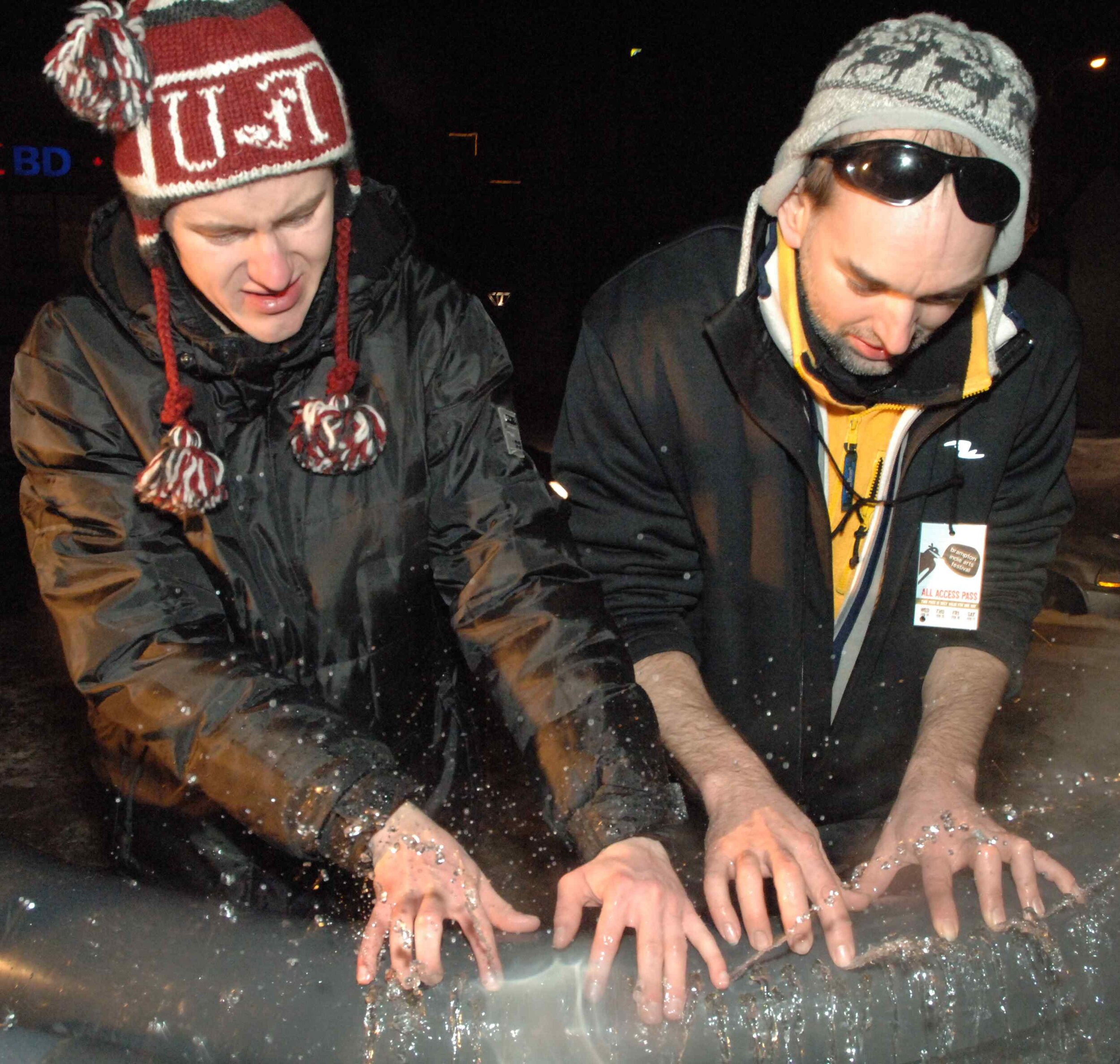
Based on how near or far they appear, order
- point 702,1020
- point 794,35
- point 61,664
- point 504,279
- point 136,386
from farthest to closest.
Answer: point 504,279, point 794,35, point 61,664, point 136,386, point 702,1020

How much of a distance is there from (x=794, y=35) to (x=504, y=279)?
4.60m

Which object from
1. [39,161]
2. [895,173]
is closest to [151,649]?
[895,173]

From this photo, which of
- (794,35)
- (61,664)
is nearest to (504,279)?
(794,35)

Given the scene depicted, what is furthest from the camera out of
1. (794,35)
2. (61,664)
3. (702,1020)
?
(794,35)

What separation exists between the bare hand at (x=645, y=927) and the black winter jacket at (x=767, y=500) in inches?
23.8

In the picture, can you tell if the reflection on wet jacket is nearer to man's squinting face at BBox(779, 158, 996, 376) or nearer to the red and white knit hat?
the red and white knit hat

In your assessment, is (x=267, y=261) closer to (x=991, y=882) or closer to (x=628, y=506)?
(x=628, y=506)

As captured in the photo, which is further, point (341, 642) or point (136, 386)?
point (341, 642)

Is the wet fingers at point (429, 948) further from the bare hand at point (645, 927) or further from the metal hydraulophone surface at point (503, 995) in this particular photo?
the bare hand at point (645, 927)

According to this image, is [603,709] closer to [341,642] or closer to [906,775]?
[341,642]

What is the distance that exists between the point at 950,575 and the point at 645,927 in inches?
36.9

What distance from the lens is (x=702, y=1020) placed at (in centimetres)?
134

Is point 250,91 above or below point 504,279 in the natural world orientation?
above

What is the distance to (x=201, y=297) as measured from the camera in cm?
156
